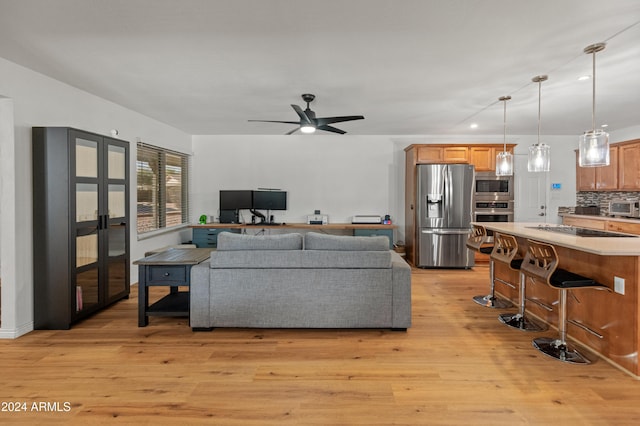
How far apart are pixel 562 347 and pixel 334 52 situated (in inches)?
116

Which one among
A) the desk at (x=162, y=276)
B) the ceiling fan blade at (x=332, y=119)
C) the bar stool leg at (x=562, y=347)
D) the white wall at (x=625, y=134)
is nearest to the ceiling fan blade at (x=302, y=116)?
the ceiling fan blade at (x=332, y=119)

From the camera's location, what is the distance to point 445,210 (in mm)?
5652

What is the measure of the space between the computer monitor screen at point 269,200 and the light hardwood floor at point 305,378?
3.26 metres

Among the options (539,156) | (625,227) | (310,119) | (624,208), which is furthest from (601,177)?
(310,119)

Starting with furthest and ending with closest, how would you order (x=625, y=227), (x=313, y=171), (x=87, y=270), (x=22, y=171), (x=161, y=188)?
(x=313, y=171) → (x=161, y=188) → (x=625, y=227) → (x=87, y=270) → (x=22, y=171)

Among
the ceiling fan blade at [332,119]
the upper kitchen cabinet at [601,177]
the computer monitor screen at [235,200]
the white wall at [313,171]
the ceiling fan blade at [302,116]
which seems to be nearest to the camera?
the ceiling fan blade at [302,116]

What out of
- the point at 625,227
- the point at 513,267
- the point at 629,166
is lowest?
the point at 513,267

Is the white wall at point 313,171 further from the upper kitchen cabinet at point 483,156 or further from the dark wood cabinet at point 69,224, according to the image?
the dark wood cabinet at point 69,224

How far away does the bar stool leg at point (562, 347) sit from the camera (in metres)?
2.52

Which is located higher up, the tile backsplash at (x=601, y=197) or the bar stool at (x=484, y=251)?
the tile backsplash at (x=601, y=197)

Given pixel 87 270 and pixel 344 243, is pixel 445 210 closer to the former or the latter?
pixel 344 243

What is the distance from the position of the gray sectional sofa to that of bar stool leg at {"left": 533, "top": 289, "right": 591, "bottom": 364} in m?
1.08

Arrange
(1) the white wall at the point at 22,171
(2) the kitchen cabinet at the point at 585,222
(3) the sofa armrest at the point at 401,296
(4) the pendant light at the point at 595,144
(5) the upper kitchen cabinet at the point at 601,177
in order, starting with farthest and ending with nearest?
(5) the upper kitchen cabinet at the point at 601,177
(2) the kitchen cabinet at the point at 585,222
(3) the sofa armrest at the point at 401,296
(1) the white wall at the point at 22,171
(4) the pendant light at the point at 595,144

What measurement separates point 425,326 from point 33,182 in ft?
12.8
